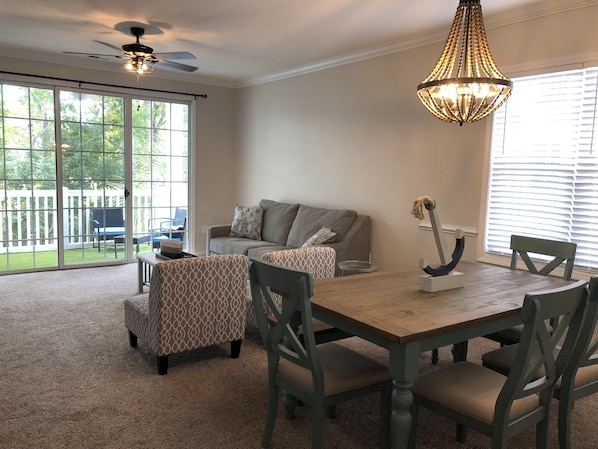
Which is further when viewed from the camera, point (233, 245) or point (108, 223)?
point (108, 223)

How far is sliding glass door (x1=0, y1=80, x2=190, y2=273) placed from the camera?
5641 millimetres

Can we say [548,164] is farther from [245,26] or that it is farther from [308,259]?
[245,26]

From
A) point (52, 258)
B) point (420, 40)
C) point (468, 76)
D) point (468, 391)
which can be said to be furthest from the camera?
point (52, 258)

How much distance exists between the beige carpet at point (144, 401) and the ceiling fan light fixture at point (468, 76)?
5.74 ft

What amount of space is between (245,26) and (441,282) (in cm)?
301

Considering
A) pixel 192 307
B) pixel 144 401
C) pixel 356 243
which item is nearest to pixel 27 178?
pixel 192 307

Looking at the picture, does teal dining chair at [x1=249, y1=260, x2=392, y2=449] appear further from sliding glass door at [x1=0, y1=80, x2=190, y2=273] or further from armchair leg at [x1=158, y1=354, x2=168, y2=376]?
sliding glass door at [x1=0, y1=80, x2=190, y2=273]

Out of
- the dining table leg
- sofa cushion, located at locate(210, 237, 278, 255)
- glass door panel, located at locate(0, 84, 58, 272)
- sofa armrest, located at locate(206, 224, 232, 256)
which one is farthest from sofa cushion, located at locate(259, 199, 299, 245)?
the dining table leg

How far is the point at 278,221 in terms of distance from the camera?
5.81m

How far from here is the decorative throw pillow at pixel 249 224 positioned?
6.01 metres

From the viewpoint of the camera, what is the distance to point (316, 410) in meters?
1.99

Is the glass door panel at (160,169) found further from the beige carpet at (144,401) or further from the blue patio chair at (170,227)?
the beige carpet at (144,401)

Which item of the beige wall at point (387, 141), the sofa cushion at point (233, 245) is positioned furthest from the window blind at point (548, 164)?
the sofa cushion at point (233, 245)

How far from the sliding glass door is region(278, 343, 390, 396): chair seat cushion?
4.72 m
